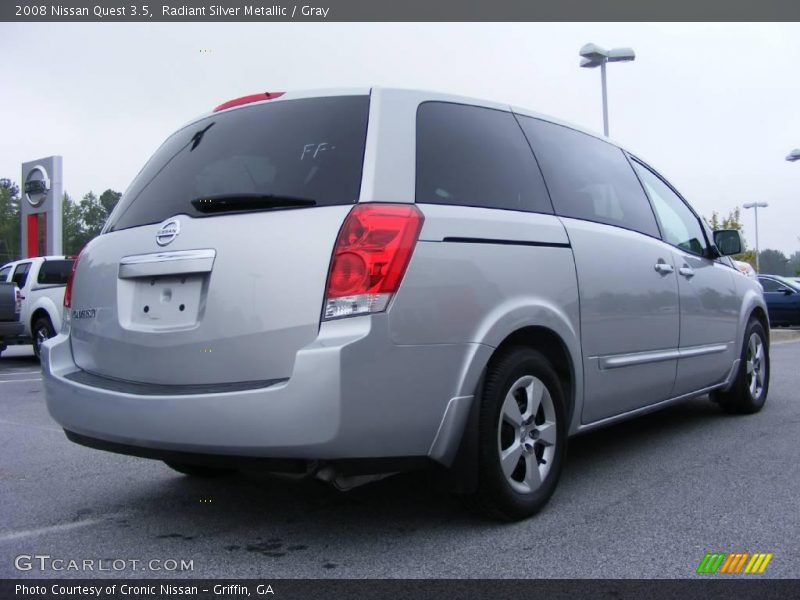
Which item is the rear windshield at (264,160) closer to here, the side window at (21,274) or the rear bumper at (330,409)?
the rear bumper at (330,409)

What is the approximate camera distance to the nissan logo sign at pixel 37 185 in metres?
29.4

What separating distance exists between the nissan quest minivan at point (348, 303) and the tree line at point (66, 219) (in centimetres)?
9262

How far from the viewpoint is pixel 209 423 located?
2.79 meters

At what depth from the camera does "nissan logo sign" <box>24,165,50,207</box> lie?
96.3 feet

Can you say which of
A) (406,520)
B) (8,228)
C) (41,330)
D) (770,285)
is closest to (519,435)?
(406,520)

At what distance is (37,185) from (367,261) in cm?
3001

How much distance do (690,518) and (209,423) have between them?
202 cm

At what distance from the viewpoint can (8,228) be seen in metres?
94.5

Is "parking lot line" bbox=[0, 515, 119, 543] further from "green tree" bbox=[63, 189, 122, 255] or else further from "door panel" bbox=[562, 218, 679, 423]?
"green tree" bbox=[63, 189, 122, 255]

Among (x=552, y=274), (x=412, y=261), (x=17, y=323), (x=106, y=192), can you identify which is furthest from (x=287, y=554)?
(x=106, y=192)

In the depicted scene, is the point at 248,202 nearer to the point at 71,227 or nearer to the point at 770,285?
the point at 770,285

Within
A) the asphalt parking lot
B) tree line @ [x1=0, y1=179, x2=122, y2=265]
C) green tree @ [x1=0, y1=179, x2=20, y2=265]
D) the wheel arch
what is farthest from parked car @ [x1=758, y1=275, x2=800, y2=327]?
green tree @ [x1=0, y1=179, x2=20, y2=265]

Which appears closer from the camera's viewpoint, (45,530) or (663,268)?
(45,530)

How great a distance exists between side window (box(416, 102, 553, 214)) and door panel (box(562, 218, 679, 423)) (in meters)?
0.33
